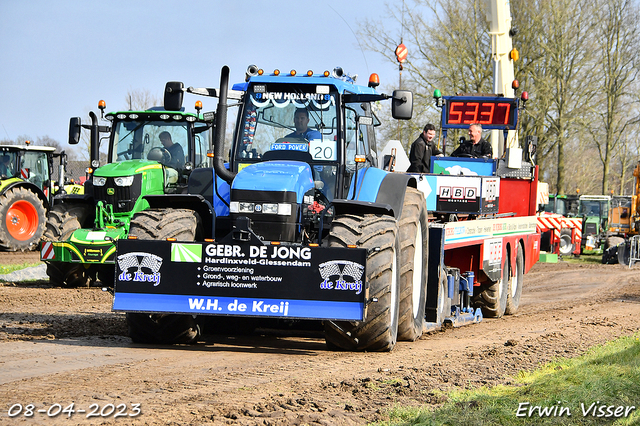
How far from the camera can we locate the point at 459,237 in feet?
32.0

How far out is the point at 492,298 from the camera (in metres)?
11.6

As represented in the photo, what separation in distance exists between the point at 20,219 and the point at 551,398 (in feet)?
55.2

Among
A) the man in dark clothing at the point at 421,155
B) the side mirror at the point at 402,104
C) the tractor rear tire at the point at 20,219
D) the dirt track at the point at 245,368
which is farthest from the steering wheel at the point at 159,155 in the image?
the side mirror at the point at 402,104

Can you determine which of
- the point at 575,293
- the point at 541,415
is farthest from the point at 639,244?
the point at 541,415

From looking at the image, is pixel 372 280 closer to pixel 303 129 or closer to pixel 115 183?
pixel 303 129

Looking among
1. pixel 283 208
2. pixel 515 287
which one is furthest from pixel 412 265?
pixel 515 287

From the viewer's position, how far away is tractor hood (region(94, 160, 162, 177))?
43.7 ft

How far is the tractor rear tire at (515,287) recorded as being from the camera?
41.1 feet

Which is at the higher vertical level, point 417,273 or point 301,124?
point 301,124

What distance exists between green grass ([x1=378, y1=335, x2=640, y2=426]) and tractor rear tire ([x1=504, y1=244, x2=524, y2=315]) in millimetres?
5633

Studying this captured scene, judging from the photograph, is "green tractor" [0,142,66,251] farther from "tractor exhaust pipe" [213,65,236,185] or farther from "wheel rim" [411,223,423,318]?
"wheel rim" [411,223,423,318]

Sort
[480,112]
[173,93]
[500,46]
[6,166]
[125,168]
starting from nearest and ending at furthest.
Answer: [173,93], [125,168], [480,112], [6,166], [500,46]

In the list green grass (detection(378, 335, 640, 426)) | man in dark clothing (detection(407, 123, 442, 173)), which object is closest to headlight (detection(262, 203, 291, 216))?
green grass (detection(378, 335, 640, 426))

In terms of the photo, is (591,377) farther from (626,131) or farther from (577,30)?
(626,131)
